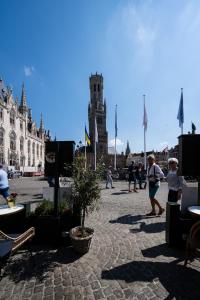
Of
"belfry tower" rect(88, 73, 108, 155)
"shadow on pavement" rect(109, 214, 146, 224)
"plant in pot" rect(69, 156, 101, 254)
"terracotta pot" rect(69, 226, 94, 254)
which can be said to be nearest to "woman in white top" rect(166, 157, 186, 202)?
"shadow on pavement" rect(109, 214, 146, 224)

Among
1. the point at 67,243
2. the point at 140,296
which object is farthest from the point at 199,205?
the point at 67,243

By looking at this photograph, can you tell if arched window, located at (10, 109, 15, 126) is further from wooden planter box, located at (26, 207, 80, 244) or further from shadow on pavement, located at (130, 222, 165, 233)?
wooden planter box, located at (26, 207, 80, 244)

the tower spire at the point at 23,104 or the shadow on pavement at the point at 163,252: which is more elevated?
the tower spire at the point at 23,104

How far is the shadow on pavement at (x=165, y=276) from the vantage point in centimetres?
340

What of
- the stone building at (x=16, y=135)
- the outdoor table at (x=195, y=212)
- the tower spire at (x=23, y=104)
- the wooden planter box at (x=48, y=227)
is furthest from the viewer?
the tower spire at (x=23, y=104)

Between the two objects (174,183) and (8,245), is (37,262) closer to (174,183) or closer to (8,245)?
(8,245)

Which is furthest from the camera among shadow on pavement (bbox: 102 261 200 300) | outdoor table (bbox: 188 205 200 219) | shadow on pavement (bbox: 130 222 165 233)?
shadow on pavement (bbox: 130 222 165 233)

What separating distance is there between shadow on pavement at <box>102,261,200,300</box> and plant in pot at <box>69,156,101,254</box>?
856 millimetres

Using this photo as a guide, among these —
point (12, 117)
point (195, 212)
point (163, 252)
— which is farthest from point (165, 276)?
point (12, 117)

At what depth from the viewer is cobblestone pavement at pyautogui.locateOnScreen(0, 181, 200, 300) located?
3.42m

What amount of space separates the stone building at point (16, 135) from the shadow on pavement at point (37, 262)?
149 ft

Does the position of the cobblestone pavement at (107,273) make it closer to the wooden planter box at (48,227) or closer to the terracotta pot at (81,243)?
the terracotta pot at (81,243)

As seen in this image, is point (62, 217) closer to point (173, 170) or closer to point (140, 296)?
point (140, 296)

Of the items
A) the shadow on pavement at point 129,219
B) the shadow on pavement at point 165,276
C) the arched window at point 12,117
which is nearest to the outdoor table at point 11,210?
the shadow on pavement at point 165,276
